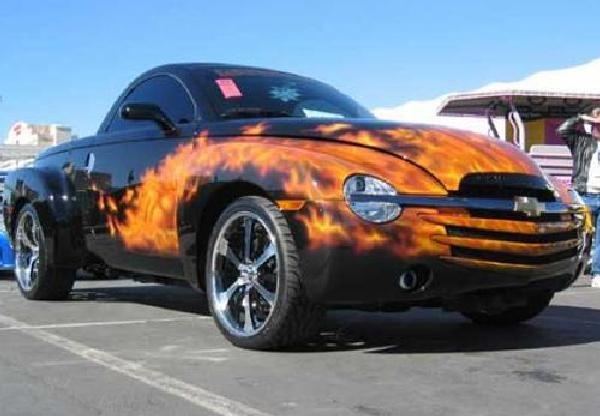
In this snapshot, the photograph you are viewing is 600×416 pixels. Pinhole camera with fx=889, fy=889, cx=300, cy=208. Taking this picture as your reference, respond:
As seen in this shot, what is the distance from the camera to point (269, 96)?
5.93 m

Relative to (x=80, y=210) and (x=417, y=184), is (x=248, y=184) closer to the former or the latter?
(x=417, y=184)

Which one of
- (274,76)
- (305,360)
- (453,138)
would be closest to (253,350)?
(305,360)

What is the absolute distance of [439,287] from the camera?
451 cm

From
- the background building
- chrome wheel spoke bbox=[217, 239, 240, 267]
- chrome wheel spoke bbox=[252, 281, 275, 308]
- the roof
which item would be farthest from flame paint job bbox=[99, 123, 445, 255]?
the roof

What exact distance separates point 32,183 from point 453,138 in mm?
3893

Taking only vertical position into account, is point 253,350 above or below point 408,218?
below

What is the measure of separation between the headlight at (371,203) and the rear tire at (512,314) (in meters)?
1.68

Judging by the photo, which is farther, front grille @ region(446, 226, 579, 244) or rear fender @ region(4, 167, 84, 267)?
rear fender @ region(4, 167, 84, 267)

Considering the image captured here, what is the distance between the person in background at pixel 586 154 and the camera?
991cm

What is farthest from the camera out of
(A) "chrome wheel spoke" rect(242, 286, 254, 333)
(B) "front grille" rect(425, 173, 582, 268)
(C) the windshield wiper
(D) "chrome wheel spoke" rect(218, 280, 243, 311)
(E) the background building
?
(E) the background building

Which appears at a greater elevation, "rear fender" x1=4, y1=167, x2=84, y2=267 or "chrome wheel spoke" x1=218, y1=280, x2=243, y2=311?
"rear fender" x1=4, y1=167, x2=84, y2=267

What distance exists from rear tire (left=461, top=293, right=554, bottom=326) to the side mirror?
231cm

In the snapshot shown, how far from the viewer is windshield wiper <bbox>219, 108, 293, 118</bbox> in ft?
18.5

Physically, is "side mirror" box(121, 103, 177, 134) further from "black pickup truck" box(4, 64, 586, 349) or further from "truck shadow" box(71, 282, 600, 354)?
"truck shadow" box(71, 282, 600, 354)
